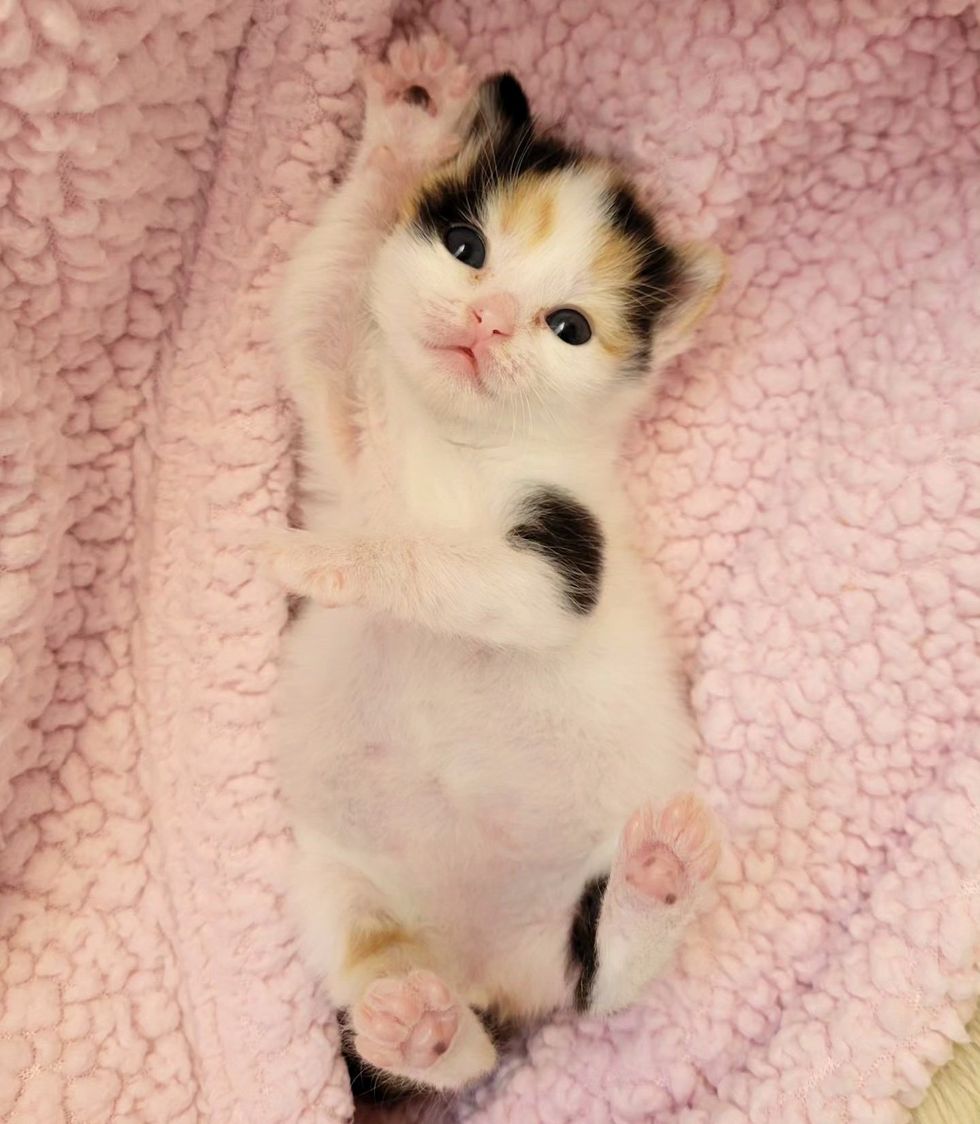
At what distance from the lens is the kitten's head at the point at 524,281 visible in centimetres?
132

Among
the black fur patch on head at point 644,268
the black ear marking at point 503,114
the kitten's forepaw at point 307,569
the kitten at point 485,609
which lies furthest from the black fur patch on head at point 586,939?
the black ear marking at point 503,114

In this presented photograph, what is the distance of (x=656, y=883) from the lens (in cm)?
129

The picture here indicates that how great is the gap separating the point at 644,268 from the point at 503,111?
31cm

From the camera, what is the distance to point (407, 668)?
1.44 metres

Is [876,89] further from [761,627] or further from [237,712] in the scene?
[237,712]

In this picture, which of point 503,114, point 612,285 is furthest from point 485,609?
point 503,114

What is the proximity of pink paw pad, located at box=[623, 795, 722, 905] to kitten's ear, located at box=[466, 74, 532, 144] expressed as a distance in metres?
0.97

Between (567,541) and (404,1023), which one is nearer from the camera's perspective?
(404,1023)

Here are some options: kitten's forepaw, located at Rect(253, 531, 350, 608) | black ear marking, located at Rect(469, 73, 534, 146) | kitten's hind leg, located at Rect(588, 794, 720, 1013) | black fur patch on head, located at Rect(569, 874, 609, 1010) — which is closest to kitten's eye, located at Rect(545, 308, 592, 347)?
black ear marking, located at Rect(469, 73, 534, 146)

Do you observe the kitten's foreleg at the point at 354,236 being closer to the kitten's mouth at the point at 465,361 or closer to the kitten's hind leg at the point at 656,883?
the kitten's mouth at the point at 465,361

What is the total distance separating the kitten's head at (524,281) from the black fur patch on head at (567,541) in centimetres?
13

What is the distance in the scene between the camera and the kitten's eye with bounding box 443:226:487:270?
137cm

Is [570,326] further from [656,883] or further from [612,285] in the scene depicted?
[656,883]

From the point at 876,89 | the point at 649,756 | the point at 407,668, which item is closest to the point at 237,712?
the point at 407,668
